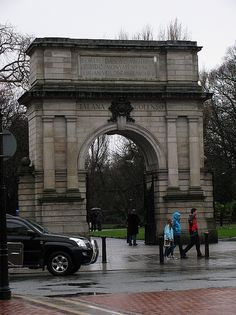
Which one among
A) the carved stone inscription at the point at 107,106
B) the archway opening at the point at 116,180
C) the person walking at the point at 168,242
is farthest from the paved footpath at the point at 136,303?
the archway opening at the point at 116,180

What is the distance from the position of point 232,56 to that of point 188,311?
2354 inches

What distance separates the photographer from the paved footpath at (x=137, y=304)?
12.5 m

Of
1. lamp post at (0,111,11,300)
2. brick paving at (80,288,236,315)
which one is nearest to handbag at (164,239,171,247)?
brick paving at (80,288,236,315)

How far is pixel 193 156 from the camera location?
1372 inches

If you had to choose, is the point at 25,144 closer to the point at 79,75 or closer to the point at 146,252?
the point at 79,75

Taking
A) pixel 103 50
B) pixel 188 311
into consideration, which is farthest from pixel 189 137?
pixel 188 311

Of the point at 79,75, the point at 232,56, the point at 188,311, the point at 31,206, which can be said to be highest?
the point at 232,56

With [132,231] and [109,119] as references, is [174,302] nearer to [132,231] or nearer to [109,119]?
[109,119]

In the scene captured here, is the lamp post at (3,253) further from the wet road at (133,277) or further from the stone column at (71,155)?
the stone column at (71,155)

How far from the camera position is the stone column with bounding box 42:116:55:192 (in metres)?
33.0

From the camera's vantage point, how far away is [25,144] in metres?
63.9

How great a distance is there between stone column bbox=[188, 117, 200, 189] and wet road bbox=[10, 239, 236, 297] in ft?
23.2

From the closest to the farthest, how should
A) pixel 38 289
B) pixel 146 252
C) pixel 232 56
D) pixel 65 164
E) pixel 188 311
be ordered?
pixel 188 311 → pixel 38 289 → pixel 146 252 → pixel 65 164 → pixel 232 56

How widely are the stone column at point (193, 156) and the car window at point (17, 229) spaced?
573 inches
